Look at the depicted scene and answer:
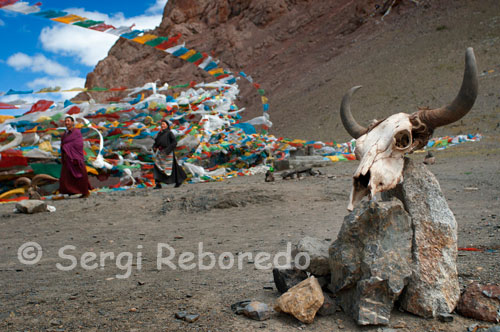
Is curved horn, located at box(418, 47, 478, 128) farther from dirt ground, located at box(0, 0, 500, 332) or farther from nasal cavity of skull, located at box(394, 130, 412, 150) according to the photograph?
dirt ground, located at box(0, 0, 500, 332)

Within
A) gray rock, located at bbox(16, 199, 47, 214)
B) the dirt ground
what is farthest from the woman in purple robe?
gray rock, located at bbox(16, 199, 47, 214)

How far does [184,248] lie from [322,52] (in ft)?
110

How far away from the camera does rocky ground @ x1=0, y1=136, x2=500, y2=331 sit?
2.21 m

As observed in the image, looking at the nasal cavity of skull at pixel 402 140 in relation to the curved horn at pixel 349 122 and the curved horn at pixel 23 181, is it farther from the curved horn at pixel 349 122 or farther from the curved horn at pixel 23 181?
the curved horn at pixel 23 181

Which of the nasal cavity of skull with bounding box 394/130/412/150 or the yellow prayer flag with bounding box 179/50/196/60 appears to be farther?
the yellow prayer flag with bounding box 179/50/196/60

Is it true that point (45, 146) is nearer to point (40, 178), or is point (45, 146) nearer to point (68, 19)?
point (40, 178)

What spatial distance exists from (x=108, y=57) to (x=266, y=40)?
63.6 feet

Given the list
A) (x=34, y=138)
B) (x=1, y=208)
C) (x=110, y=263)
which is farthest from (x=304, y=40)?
(x=110, y=263)

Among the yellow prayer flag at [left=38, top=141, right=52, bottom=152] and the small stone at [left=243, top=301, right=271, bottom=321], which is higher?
the yellow prayer flag at [left=38, top=141, right=52, bottom=152]

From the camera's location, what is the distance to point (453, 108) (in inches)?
89.5

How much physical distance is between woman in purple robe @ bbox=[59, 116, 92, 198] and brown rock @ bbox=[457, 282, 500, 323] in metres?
7.43

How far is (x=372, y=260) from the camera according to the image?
2.14 m

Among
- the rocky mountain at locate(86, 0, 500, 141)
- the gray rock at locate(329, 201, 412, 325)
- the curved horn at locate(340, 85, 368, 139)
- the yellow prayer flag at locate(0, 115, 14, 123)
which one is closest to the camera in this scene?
the gray rock at locate(329, 201, 412, 325)

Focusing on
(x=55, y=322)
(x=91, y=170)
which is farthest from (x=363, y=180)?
(x=91, y=170)
